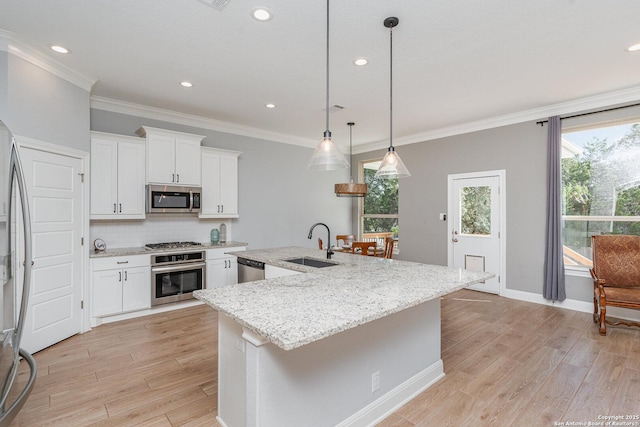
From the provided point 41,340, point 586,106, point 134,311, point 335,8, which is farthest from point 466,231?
point 41,340

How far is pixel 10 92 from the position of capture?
280 centimetres

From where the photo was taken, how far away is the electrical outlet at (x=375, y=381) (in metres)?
2.07

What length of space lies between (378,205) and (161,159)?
4.54 meters

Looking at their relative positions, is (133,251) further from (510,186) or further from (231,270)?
(510,186)

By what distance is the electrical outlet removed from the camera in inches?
81.7

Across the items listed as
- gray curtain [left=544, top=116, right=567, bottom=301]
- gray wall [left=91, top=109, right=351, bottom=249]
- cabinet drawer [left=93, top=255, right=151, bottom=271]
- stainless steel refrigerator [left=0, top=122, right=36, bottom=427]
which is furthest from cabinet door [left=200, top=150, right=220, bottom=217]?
gray curtain [left=544, top=116, right=567, bottom=301]

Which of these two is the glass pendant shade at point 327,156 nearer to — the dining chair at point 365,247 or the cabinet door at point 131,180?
the dining chair at point 365,247

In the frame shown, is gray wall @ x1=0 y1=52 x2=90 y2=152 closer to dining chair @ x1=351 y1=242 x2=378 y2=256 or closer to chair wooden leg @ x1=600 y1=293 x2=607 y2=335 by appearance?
dining chair @ x1=351 y1=242 x2=378 y2=256

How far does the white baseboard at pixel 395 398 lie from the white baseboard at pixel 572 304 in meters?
3.03

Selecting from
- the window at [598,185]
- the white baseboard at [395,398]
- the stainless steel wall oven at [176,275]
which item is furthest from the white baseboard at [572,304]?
the stainless steel wall oven at [176,275]

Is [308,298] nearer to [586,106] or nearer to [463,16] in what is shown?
[463,16]

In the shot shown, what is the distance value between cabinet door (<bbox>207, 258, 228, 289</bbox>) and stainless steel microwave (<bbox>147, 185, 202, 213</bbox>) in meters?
0.83

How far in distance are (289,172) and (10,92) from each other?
13.6 feet

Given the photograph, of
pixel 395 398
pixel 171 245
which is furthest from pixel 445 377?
pixel 171 245
